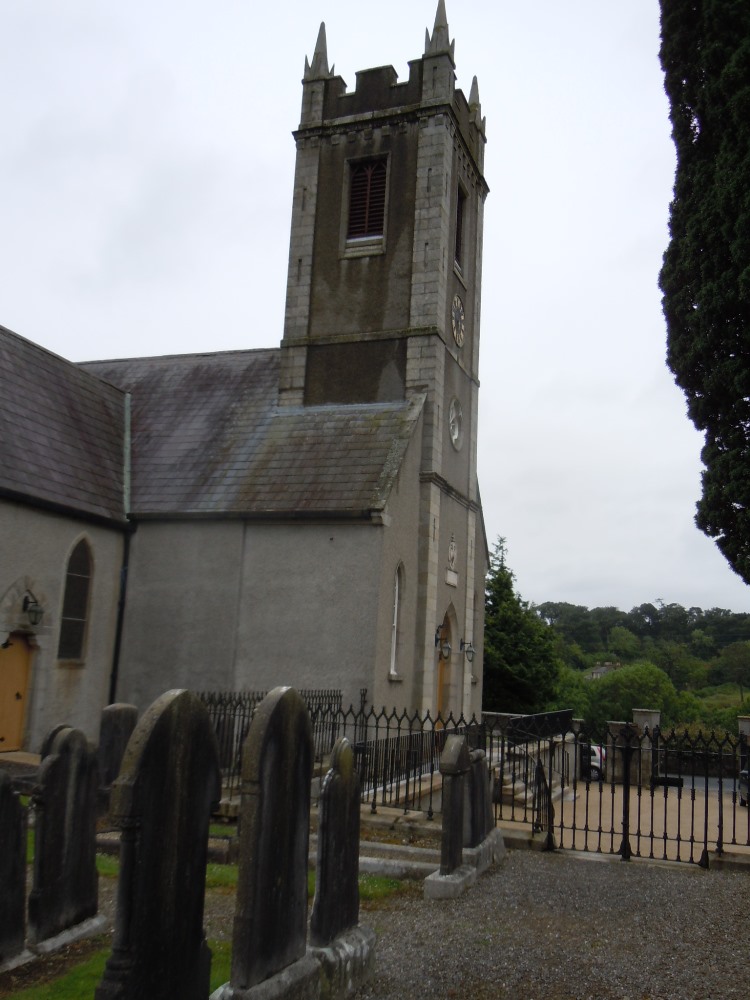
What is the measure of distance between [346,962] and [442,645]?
14.6 m

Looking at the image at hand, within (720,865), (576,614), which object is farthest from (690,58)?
(576,614)

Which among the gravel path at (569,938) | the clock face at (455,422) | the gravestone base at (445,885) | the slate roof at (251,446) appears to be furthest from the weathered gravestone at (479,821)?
the clock face at (455,422)

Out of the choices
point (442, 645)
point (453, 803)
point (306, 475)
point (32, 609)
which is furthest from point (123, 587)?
point (453, 803)

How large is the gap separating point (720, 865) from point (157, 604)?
40.2ft

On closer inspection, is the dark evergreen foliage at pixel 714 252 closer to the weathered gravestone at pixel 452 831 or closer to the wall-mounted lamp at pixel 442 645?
the weathered gravestone at pixel 452 831

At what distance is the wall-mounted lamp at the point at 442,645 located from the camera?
65.1 feet

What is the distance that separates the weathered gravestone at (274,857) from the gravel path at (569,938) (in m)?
1.07

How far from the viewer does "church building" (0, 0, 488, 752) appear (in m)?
16.8

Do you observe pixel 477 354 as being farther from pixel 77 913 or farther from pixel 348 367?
pixel 77 913

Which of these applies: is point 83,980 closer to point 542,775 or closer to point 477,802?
point 477,802

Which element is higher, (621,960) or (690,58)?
Answer: (690,58)

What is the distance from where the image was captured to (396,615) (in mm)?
17938

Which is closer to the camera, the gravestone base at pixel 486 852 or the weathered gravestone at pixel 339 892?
the weathered gravestone at pixel 339 892

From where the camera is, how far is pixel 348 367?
20391 millimetres
